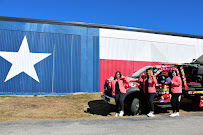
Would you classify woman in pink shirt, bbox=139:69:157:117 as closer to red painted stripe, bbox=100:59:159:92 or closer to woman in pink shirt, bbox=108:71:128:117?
woman in pink shirt, bbox=108:71:128:117

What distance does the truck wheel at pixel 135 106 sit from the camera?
6555 millimetres

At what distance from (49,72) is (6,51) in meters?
3.10

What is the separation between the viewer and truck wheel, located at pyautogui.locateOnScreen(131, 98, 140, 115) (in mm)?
6555

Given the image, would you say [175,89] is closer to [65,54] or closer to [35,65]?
[65,54]

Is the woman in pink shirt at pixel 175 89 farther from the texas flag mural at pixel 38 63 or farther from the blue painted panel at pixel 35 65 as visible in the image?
the blue painted panel at pixel 35 65

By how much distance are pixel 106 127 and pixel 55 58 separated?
8301 mm

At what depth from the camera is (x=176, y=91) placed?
637cm

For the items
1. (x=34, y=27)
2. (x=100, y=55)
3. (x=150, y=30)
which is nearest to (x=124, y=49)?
(x=100, y=55)

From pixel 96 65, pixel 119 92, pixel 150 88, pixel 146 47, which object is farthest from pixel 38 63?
pixel 146 47

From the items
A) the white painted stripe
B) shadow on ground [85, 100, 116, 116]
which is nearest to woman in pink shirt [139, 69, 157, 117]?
shadow on ground [85, 100, 116, 116]

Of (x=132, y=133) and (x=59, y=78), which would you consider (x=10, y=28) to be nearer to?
(x=59, y=78)

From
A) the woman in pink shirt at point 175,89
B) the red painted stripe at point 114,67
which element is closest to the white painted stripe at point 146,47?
the red painted stripe at point 114,67

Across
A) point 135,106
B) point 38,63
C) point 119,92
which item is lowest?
point 135,106

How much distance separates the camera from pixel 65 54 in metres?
12.3
